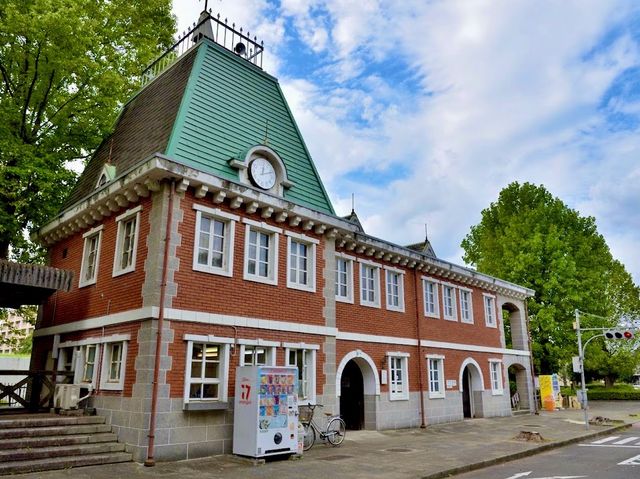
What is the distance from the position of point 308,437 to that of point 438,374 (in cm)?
875

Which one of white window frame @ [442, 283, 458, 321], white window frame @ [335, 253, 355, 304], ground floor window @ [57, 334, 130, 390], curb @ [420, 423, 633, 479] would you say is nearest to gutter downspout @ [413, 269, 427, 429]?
white window frame @ [442, 283, 458, 321]

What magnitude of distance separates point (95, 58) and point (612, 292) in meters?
38.1

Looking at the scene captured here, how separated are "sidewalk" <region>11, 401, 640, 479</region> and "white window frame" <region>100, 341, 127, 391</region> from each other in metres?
2.09

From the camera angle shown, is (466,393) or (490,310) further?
(490,310)

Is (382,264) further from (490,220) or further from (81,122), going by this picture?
(490,220)

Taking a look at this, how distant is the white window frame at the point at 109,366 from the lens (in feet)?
36.3

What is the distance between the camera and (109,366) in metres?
11.8

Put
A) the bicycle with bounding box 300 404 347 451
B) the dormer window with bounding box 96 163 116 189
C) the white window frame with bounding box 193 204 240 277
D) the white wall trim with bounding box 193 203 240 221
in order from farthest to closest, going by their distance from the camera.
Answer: the dormer window with bounding box 96 163 116 189, the bicycle with bounding box 300 404 347 451, the white wall trim with bounding box 193 203 240 221, the white window frame with bounding box 193 204 240 277

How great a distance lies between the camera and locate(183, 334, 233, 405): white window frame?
10.8 meters

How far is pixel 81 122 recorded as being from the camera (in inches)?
656

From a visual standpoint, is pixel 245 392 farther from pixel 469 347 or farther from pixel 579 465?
pixel 469 347

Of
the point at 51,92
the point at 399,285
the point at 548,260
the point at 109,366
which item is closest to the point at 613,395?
the point at 548,260

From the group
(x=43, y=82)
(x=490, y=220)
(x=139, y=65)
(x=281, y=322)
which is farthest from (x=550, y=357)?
(x=43, y=82)

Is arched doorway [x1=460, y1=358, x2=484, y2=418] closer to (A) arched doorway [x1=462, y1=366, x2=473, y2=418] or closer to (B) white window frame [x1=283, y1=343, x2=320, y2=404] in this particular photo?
(A) arched doorway [x1=462, y1=366, x2=473, y2=418]
